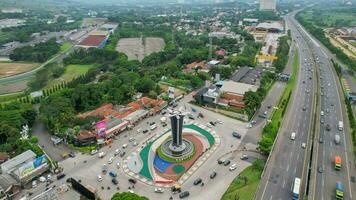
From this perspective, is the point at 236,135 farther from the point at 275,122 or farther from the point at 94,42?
the point at 94,42

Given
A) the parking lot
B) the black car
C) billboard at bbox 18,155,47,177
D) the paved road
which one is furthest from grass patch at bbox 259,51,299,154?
billboard at bbox 18,155,47,177

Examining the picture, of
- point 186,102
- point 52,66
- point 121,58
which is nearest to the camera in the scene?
point 186,102

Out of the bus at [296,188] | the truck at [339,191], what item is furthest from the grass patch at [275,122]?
the truck at [339,191]

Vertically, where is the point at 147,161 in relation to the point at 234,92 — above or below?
below

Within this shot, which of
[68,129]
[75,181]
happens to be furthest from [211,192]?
[68,129]

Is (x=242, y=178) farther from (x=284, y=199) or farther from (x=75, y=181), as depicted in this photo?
(x=75, y=181)

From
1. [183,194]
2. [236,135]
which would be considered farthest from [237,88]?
[183,194]

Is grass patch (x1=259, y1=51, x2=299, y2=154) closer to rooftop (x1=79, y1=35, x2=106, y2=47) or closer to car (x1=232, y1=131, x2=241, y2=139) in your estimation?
car (x1=232, y1=131, x2=241, y2=139)
